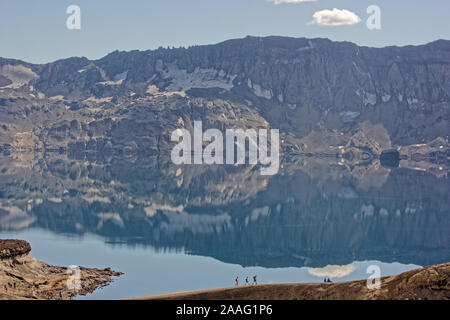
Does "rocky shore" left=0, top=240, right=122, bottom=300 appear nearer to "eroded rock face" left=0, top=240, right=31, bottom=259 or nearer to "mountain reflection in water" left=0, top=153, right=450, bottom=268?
"eroded rock face" left=0, top=240, right=31, bottom=259

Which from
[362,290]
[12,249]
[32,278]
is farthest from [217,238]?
[362,290]

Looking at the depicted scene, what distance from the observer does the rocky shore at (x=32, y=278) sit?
70688 mm

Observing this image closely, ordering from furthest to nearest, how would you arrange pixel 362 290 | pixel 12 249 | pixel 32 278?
pixel 32 278 → pixel 12 249 → pixel 362 290

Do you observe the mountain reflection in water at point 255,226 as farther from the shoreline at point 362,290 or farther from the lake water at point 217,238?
the shoreline at point 362,290

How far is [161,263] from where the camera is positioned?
4156 inches

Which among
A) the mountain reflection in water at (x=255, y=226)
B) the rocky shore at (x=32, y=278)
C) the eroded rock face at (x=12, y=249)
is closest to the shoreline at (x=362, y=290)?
the rocky shore at (x=32, y=278)

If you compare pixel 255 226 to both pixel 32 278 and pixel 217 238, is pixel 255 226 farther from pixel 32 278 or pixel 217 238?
pixel 32 278

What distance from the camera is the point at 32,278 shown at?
77312mm

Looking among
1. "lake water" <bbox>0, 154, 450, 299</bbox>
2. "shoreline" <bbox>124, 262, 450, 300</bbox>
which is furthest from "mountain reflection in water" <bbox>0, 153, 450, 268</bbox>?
"shoreline" <bbox>124, 262, 450, 300</bbox>

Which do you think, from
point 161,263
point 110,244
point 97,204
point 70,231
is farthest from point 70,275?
point 97,204

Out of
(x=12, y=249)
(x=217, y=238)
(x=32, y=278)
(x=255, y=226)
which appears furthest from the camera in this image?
(x=255, y=226)
